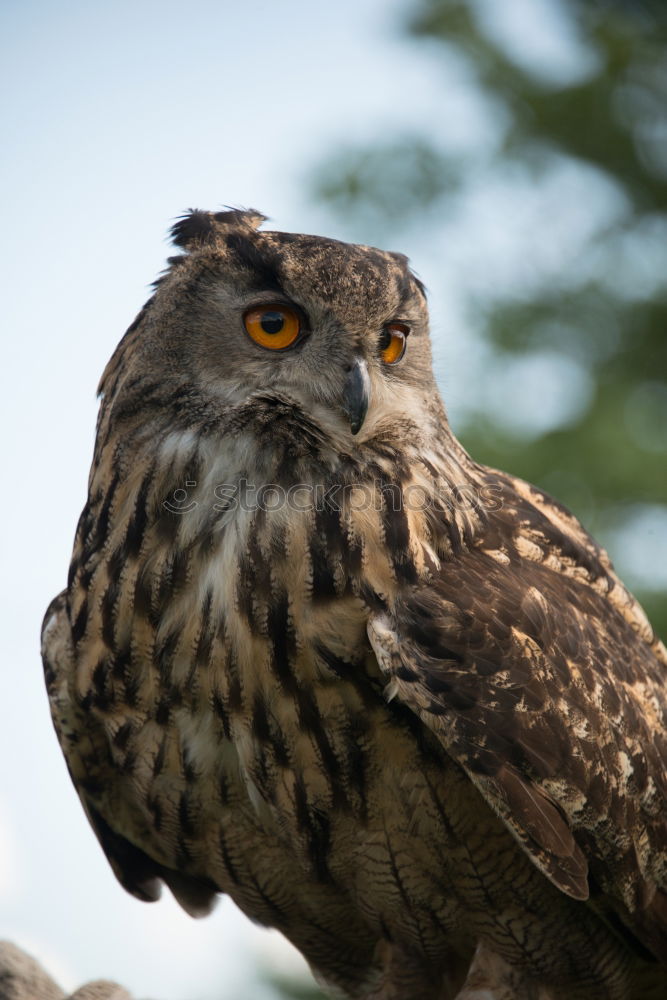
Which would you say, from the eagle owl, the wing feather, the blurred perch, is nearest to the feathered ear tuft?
the eagle owl

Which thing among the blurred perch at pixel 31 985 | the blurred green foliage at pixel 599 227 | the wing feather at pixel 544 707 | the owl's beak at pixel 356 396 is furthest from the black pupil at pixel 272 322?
the blurred green foliage at pixel 599 227

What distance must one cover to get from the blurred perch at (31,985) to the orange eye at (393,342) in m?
1.76

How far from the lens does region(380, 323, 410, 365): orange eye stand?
2.47m

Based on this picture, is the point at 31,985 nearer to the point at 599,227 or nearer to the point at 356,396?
the point at 356,396

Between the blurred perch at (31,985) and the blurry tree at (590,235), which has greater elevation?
the blurry tree at (590,235)

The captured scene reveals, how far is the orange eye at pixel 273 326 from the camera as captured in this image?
7.75ft

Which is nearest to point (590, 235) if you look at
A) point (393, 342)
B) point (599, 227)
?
point (599, 227)

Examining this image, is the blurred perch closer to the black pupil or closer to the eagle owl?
the eagle owl

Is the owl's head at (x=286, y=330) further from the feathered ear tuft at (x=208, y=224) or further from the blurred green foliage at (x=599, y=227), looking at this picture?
the blurred green foliage at (x=599, y=227)

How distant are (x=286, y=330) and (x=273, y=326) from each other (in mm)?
28

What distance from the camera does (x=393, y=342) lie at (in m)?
2.50

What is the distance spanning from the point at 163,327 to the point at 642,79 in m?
4.56

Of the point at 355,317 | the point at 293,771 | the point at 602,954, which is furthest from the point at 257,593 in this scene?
the point at 602,954

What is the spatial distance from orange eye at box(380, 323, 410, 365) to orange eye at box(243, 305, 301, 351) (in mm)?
203
